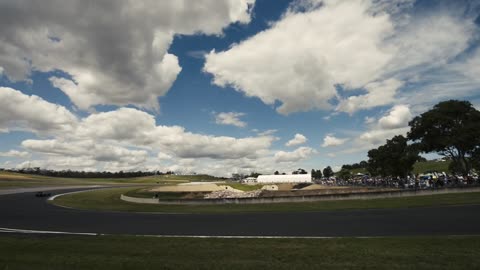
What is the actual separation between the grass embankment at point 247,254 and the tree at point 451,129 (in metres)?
40.3

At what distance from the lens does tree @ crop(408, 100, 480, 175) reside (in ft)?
148

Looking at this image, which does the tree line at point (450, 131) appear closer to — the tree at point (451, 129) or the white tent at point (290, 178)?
the tree at point (451, 129)

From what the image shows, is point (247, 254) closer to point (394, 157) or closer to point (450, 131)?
point (450, 131)

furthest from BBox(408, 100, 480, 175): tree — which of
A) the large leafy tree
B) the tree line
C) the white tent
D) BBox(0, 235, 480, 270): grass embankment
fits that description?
the white tent

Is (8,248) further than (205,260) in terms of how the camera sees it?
Yes

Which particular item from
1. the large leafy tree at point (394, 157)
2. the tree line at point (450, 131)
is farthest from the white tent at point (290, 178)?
the tree line at point (450, 131)

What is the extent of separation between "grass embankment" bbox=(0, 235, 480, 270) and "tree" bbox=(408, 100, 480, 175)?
132 feet

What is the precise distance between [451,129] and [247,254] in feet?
160

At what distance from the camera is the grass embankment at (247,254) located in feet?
29.5

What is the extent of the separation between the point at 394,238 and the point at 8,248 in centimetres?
1450

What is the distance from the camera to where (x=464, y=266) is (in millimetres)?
8305

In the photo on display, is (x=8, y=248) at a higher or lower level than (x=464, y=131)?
lower

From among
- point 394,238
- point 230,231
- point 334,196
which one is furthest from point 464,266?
point 334,196

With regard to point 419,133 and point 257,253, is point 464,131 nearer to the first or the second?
point 419,133
